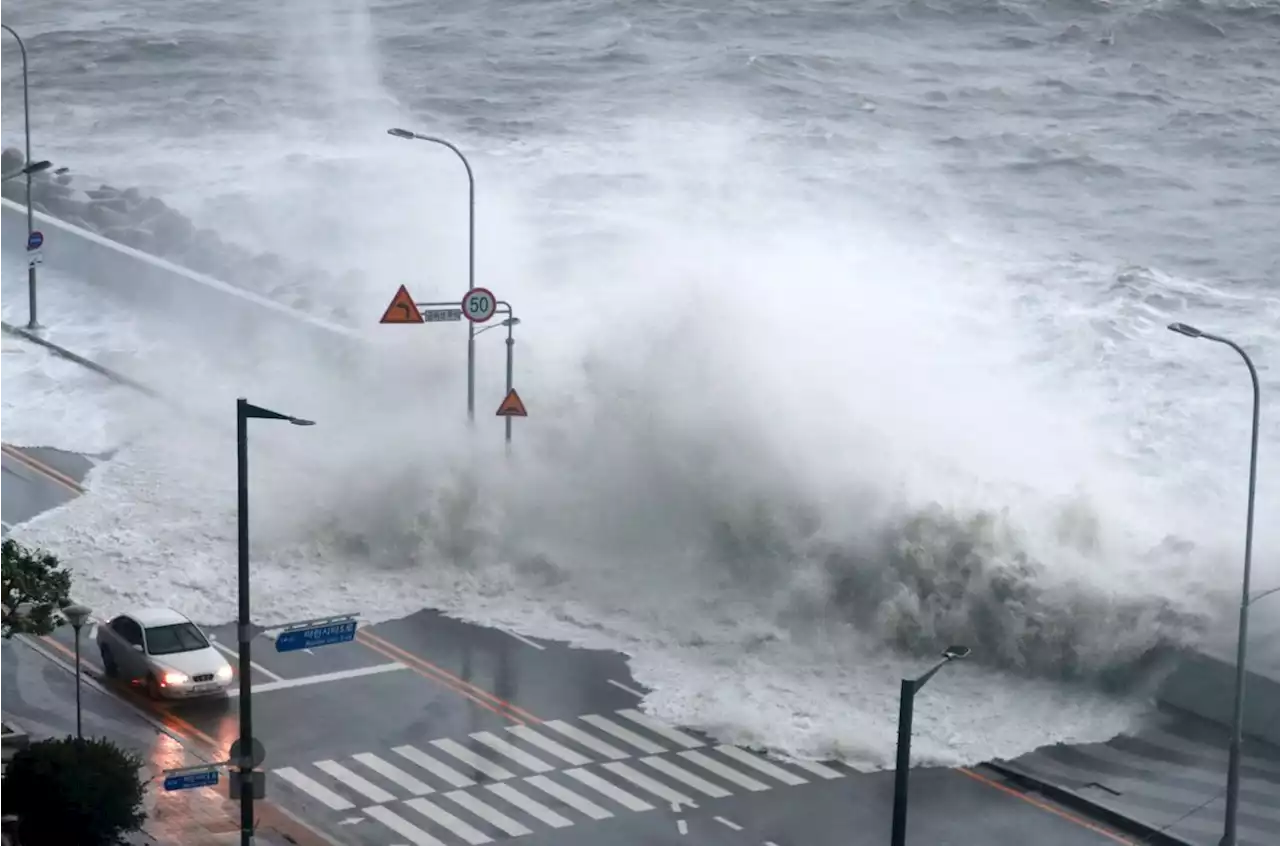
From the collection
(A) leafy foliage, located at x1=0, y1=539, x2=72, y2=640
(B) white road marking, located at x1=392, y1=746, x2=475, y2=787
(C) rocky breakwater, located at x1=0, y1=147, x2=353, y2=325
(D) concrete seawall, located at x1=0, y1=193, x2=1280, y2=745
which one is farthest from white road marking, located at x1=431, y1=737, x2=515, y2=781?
(C) rocky breakwater, located at x1=0, y1=147, x2=353, y2=325

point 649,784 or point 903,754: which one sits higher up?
point 903,754

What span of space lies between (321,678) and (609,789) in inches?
219

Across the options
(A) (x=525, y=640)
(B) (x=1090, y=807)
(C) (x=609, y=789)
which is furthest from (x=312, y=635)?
(B) (x=1090, y=807)

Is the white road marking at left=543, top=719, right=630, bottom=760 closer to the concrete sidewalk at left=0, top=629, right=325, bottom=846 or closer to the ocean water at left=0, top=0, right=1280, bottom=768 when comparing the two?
the ocean water at left=0, top=0, right=1280, bottom=768

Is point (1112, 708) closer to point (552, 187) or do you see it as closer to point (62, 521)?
point (62, 521)

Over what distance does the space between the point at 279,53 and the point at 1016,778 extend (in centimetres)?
7783

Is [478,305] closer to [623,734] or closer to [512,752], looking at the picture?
[623,734]

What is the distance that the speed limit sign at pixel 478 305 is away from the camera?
1299 inches

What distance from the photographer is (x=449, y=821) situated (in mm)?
21281

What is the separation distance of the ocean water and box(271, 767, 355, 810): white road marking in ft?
16.9

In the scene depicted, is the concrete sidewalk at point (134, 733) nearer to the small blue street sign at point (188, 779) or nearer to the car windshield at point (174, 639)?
the car windshield at point (174, 639)

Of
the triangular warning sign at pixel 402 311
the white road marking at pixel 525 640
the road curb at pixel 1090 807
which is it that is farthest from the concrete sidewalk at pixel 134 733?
the road curb at pixel 1090 807

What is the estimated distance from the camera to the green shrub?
18.7m

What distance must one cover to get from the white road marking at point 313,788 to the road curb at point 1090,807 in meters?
8.35
